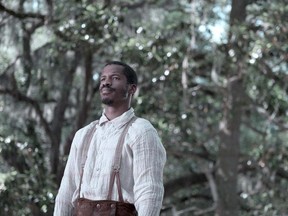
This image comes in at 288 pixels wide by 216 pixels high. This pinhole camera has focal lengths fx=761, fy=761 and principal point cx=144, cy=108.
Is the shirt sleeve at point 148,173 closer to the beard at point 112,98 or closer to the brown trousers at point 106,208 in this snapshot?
the brown trousers at point 106,208

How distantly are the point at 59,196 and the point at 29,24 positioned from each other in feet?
31.2

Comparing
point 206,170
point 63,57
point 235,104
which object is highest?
point 63,57

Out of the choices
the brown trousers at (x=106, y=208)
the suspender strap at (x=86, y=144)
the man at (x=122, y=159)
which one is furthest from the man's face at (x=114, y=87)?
the brown trousers at (x=106, y=208)

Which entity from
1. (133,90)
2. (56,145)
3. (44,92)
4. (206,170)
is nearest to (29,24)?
(44,92)

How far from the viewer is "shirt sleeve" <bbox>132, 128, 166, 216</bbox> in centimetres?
335

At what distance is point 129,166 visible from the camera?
347 centimetres

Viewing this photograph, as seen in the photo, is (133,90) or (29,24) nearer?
(133,90)

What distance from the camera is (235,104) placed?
39.4 ft

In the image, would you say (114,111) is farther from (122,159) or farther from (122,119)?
(122,159)

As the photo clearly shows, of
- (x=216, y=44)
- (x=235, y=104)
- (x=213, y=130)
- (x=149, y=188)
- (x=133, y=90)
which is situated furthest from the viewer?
(x=213, y=130)

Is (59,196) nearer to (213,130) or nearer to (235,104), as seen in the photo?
(235,104)

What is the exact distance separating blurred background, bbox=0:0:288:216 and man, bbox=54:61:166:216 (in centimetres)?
611

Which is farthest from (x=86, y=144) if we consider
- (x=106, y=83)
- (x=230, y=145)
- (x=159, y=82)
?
(x=230, y=145)

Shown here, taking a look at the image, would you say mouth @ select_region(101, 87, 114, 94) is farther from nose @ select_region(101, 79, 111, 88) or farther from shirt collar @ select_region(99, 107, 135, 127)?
shirt collar @ select_region(99, 107, 135, 127)
